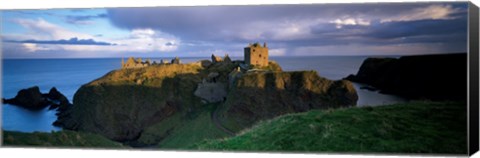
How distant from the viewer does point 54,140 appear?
11906 millimetres

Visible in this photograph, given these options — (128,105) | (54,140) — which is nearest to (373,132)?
(128,105)

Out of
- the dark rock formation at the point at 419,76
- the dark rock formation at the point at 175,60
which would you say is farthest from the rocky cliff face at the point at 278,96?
the dark rock formation at the point at 175,60

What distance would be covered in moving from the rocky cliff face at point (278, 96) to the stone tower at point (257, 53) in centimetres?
69

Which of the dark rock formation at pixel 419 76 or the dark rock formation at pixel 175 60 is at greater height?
the dark rock formation at pixel 175 60

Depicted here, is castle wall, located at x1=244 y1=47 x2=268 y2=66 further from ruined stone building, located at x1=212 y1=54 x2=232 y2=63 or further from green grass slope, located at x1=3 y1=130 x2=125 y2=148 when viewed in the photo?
green grass slope, located at x1=3 y1=130 x2=125 y2=148

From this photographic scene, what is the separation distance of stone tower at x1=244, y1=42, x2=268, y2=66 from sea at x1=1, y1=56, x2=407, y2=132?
22cm

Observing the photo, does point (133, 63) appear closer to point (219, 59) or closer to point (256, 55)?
point (219, 59)

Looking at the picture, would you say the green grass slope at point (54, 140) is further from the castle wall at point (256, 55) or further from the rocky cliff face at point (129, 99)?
the castle wall at point (256, 55)

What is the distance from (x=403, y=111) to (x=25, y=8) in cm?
912

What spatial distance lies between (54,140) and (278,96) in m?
6.16

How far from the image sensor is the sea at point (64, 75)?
1161 centimetres

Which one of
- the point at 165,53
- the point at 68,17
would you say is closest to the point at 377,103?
the point at 165,53

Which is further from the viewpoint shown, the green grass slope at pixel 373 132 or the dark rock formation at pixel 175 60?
the dark rock formation at pixel 175 60

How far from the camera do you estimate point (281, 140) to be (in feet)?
33.4
